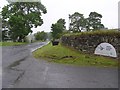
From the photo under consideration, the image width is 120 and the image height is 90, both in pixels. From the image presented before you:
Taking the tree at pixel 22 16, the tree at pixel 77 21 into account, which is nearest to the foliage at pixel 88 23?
the tree at pixel 77 21

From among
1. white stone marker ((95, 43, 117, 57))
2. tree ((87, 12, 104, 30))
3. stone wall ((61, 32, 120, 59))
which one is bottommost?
white stone marker ((95, 43, 117, 57))

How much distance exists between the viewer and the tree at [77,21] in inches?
3216

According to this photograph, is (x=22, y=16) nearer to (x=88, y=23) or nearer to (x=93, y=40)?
(x=88, y=23)

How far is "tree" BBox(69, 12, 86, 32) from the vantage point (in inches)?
3216

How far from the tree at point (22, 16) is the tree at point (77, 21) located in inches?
456

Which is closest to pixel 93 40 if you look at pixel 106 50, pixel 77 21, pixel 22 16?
pixel 106 50

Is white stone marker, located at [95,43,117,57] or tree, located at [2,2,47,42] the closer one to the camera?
white stone marker, located at [95,43,117,57]

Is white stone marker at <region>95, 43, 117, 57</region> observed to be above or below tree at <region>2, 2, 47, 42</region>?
below

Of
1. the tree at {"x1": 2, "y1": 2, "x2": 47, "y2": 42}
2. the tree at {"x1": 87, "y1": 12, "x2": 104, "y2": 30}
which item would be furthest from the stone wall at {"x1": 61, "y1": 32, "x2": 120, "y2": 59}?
the tree at {"x1": 87, "y1": 12, "x2": 104, "y2": 30}

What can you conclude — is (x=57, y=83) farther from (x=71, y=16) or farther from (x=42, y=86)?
(x=71, y=16)

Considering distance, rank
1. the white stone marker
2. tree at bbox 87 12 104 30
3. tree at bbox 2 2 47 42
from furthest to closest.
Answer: tree at bbox 87 12 104 30 < tree at bbox 2 2 47 42 < the white stone marker

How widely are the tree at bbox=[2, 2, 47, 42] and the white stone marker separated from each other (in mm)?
50281

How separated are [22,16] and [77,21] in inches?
778

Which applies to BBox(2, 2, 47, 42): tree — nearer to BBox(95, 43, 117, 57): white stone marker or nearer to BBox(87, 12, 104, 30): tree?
BBox(87, 12, 104, 30): tree
